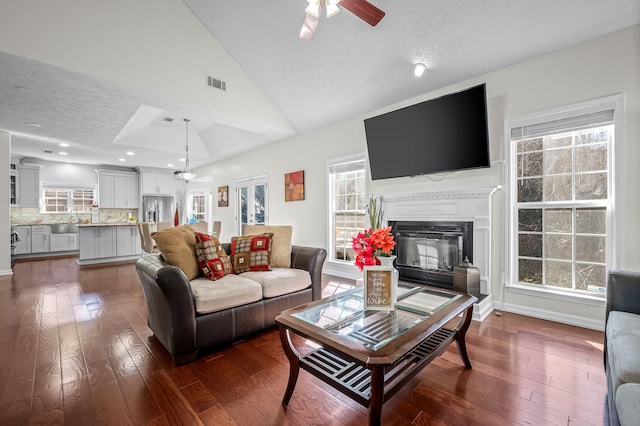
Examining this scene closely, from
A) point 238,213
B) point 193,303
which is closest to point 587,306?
point 193,303

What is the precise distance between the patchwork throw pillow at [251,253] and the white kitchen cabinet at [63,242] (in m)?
7.36

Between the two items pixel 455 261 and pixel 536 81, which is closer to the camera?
pixel 536 81

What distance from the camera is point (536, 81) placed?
2.88 meters

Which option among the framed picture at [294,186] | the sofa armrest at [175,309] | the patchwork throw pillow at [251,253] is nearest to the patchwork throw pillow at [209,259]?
the patchwork throw pillow at [251,253]

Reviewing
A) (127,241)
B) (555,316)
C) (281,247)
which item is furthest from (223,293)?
(127,241)

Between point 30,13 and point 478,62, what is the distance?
4550mm

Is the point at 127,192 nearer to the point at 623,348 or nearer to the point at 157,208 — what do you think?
the point at 157,208

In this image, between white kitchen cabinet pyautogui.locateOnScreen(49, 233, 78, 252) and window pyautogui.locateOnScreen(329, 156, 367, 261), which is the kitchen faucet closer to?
white kitchen cabinet pyautogui.locateOnScreen(49, 233, 78, 252)

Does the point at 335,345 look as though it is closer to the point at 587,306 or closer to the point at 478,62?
the point at 587,306

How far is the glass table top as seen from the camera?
143 cm

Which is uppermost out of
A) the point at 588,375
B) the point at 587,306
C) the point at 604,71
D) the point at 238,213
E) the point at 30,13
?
the point at 30,13

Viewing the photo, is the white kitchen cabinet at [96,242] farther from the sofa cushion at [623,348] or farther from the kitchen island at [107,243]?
the sofa cushion at [623,348]

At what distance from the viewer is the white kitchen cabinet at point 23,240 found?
690cm

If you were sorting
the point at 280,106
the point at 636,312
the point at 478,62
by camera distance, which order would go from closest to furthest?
the point at 636,312
the point at 478,62
the point at 280,106
